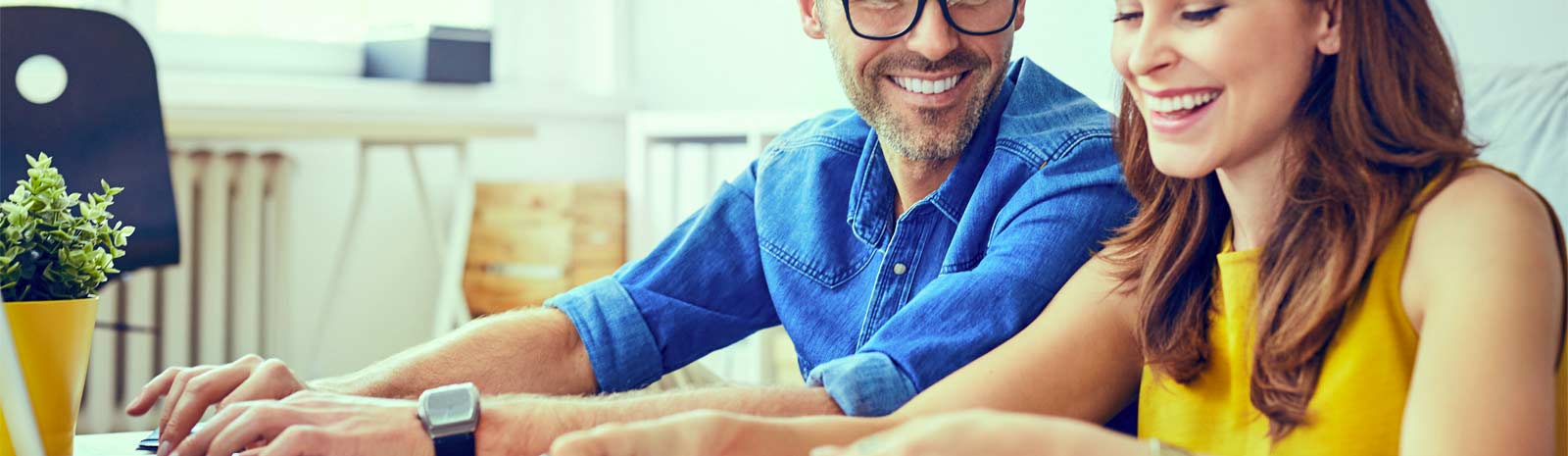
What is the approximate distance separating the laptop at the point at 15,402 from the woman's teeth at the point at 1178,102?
0.68m

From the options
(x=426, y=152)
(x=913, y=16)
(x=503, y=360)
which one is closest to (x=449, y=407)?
(x=503, y=360)

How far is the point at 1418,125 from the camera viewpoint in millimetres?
847

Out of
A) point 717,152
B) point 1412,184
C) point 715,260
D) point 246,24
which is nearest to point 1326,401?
point 1412,184

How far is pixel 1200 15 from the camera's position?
90 centimetres

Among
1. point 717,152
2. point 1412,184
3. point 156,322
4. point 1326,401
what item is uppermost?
point 1412,184

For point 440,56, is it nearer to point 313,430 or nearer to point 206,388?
point 206,388

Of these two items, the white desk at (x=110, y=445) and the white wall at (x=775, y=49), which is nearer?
the white desk at (x=110, y=445)

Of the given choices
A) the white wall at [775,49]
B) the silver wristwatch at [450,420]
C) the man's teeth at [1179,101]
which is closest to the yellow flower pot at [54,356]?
the silver wristwatch at [450,420]

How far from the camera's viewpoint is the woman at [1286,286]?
2.44 feet

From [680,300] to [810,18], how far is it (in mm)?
374

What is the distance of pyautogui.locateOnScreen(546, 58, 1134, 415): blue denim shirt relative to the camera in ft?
3.75

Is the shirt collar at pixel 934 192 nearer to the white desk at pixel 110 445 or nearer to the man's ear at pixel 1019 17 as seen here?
the man's ear at pixel 1019 17

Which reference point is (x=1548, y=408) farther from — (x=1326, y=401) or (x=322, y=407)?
(x=322, y=407)

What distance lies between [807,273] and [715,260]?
0.12m
